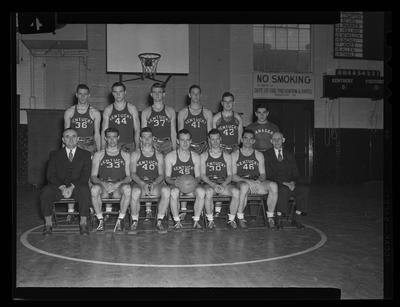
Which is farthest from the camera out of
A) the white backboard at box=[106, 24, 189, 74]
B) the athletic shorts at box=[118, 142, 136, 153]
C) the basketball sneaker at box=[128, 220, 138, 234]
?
the white backboard at box=[106, 24, 189, 74]

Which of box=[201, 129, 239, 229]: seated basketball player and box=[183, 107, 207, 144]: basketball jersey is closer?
Answer: box=[201, 129, 239, 229]: seated basketball player

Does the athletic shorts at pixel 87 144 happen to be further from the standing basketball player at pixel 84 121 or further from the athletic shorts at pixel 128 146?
the athletic shorts at pixel 128 146

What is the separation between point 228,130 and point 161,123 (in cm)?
97

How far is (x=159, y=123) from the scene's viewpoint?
5.93 meters

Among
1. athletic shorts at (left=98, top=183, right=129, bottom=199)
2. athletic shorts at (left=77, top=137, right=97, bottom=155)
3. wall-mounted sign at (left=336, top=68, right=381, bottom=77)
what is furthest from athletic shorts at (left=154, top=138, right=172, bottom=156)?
wall-mounted sign at (left=336, top=68, right=381, bottom=77)

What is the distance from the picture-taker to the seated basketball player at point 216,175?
17.3 ft

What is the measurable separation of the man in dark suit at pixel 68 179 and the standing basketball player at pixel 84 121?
1.69 ft

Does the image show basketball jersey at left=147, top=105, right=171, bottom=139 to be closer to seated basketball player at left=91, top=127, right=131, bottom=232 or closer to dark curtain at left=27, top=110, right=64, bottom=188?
seated basketball player at left=91, top=127, right=131, bottom=232

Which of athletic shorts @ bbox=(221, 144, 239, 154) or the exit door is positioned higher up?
the exit door

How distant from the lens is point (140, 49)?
9750 mm

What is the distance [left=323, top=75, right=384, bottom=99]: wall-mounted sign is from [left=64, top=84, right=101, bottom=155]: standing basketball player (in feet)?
25.9

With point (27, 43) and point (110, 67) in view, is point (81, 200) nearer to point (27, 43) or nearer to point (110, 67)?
point (110, 67)

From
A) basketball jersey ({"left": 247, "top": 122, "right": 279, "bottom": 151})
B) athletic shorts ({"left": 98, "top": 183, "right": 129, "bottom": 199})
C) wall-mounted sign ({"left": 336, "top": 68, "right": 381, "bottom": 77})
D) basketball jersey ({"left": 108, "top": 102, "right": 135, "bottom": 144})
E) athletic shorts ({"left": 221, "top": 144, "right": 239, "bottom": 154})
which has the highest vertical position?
wall-mounted sign ({"left": 336, "top": 68, "right": 381, "bottom": 77})

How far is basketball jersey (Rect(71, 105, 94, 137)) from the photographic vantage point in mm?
5738
